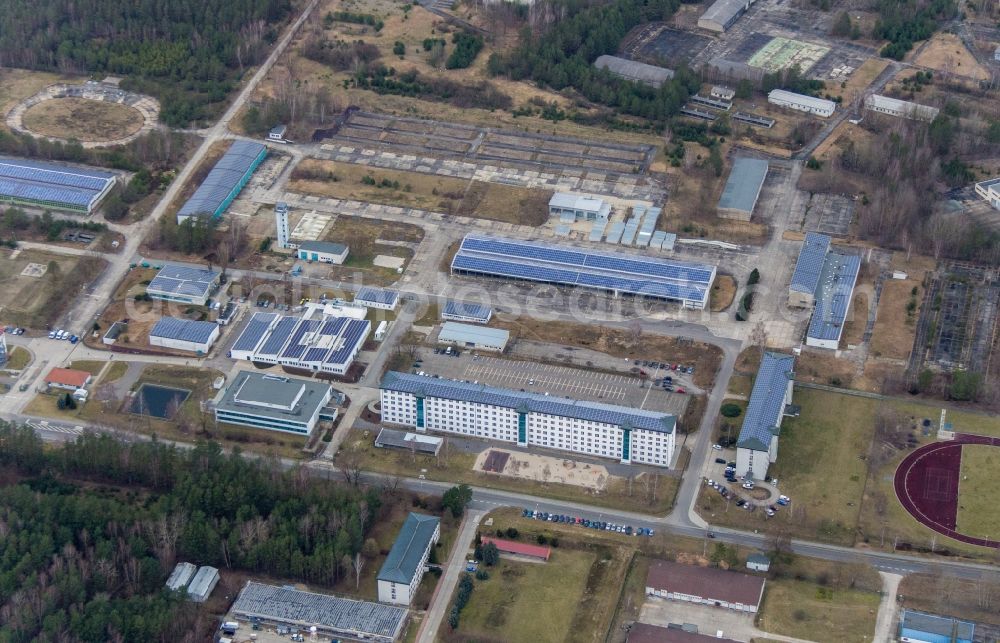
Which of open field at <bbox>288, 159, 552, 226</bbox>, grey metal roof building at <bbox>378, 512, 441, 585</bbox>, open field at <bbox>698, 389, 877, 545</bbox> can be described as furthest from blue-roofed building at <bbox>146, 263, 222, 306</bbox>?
open field at <bbox>698, 389, 877, 545</bbox>

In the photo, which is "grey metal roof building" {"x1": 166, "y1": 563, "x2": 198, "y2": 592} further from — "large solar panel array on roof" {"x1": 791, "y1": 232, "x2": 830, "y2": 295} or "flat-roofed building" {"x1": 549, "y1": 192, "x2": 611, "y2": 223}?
"large solar panel array on roof" {"x1": 791, "y1": 232, "x2": 830, "y2": 295}

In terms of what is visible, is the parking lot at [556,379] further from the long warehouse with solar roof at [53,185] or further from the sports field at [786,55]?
the sports field at [786,55]

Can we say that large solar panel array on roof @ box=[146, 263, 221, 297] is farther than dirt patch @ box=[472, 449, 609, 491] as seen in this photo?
Yes

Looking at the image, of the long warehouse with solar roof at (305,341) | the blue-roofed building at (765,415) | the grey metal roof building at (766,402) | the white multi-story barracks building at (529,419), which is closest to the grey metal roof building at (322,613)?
the white multi-story barracks building at (529,419)

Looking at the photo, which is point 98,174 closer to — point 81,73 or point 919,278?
point 81,73

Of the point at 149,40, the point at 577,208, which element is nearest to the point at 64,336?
the point at 577,208

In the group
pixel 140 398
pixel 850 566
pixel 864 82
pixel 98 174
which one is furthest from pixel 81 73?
pixel 850 566

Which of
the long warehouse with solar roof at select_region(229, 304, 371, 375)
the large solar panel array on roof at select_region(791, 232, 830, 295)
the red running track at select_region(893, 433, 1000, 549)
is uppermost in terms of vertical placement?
the red running track at select_region(893, 433, 1000, 549)
